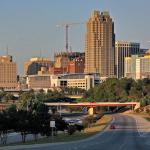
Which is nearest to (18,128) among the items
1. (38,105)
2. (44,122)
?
(44,122)

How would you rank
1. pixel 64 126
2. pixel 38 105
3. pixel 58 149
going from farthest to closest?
pixel 38 105 < pixel 64 126 < pixel 58 149

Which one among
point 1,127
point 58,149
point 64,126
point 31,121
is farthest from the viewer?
point 64,126

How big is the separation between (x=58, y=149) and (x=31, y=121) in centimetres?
2381

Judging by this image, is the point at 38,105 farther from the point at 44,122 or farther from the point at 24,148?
the point at 24,148

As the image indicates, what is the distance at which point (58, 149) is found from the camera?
52.2 m

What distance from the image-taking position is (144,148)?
54.2 m

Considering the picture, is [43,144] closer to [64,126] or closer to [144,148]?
[144,148]

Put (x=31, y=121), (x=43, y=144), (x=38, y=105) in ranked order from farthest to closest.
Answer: (x=38, y=105) < (x=31, y=121) < (x=43, y=144)

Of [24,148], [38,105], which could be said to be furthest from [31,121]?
[38,105]

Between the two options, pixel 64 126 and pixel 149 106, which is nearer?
pixel 64 126

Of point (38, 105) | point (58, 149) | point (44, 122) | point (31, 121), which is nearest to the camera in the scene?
→ point (58, 149)

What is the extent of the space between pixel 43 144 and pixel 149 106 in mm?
135471

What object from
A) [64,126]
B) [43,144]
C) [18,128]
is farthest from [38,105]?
[43,144]

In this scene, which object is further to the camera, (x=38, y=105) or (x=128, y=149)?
(x=38, y=105)
